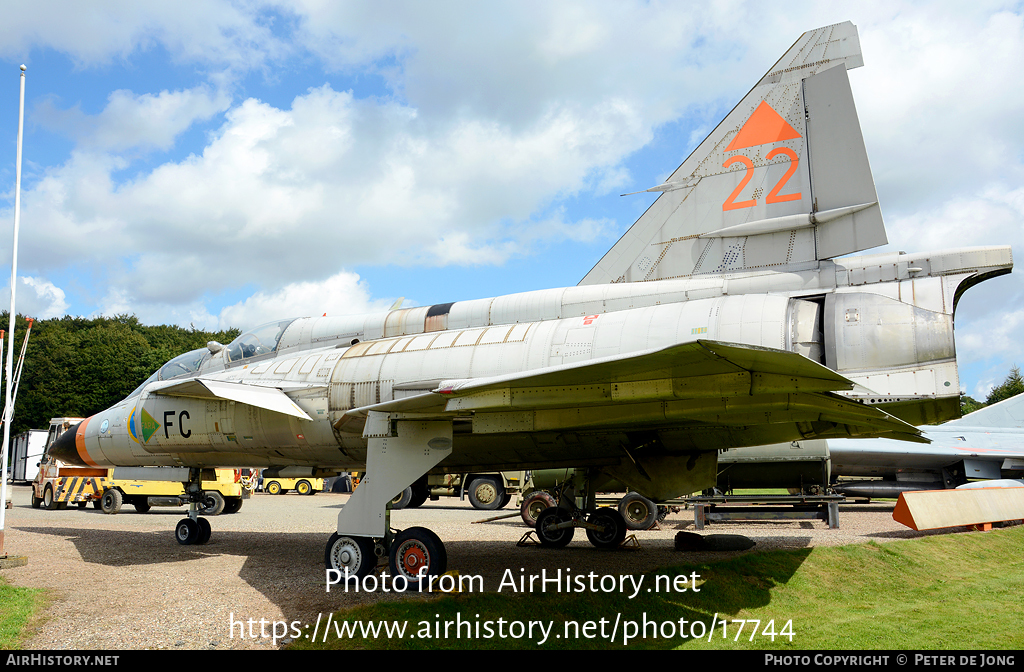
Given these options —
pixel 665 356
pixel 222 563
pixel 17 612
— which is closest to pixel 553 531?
pixel 222 563

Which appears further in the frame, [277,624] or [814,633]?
[814,633]

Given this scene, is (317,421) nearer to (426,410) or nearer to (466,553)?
(426,410)

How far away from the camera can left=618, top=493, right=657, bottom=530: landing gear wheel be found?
1403 cm

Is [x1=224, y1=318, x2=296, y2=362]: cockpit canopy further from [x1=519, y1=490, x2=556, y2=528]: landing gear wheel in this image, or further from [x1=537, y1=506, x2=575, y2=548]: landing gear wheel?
[x1=519, y1=490, x2=556, y2=528]: landing gear wheel

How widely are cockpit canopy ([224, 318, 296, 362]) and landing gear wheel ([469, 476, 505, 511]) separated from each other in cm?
1251

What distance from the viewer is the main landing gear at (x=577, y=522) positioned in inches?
420

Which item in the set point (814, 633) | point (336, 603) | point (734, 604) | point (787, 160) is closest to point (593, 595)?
point (734, 604)

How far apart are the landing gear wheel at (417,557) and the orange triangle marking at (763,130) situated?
613 centimetres

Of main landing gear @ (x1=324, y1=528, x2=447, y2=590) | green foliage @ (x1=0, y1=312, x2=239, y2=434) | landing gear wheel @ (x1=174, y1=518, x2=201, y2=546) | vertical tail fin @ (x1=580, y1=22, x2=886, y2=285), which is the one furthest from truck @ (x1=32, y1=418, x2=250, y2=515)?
green foliage @ (x1=0, y1=312, x2=239, y2=434)

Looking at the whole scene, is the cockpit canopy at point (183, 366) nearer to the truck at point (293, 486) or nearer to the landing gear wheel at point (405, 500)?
the landing gear wheel at point (405, 500)

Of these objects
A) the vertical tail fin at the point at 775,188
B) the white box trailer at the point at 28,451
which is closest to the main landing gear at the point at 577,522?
the vertical tail fin at the point at 775,188

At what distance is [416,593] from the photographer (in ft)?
23.5

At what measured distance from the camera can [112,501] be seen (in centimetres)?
1855
